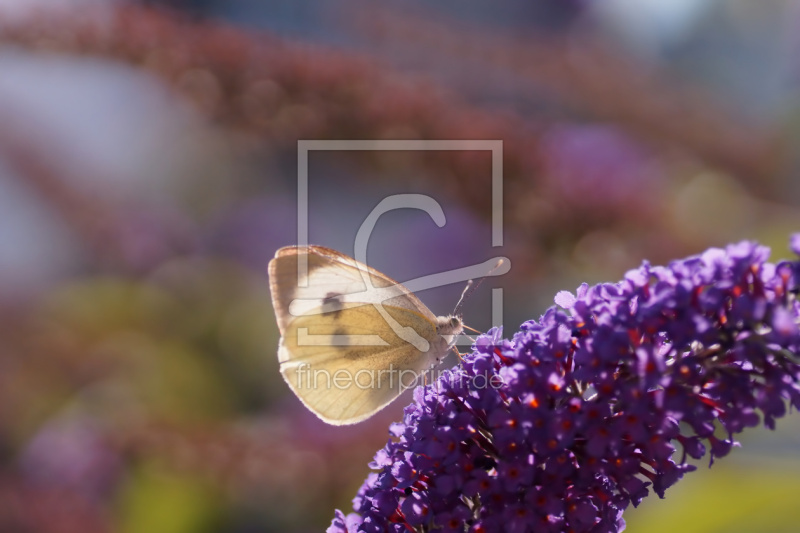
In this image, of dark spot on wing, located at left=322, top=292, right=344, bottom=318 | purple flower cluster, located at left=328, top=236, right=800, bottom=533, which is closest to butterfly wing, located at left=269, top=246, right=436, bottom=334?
dark spot on wing, located at left=322, top=292, right=344, bottom=318

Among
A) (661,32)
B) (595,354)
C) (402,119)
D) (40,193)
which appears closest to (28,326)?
(40,193)

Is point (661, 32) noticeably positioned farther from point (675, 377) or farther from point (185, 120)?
point (675, 377)

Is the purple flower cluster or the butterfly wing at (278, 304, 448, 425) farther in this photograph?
the butterfly wing at (278, 304, 448, 425)

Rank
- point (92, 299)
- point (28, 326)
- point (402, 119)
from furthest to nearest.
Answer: point (92, 299) < point (28, 326) < point (402, 119)

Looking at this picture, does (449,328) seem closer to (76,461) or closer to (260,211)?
(76,461)

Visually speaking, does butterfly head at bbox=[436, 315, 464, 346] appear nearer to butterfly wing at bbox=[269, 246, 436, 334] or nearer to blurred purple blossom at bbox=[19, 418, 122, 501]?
butterfly wing at bbox=[269, 246, 436, 334]

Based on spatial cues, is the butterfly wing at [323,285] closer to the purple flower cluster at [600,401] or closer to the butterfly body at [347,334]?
the butterfly body at [347,334]

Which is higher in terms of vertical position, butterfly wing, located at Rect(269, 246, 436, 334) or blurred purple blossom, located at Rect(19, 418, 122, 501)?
butterfly wing, located at Rect(269, 246, 436, 334)

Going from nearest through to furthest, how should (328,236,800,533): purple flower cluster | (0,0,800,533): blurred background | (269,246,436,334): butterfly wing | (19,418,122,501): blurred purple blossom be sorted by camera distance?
(328,236,800,533): purple flower cluster → (269,246,436,334): butterfly wing → (0,0,800,533): blurred background → (19,418,122,501): blurred purple blossom
